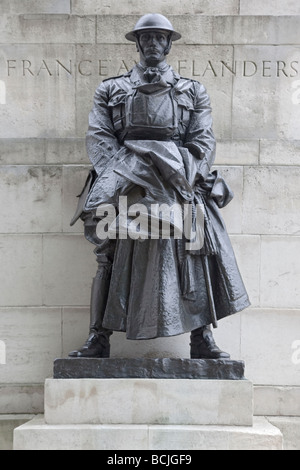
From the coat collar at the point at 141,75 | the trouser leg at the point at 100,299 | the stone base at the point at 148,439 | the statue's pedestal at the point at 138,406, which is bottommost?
the stone base at the point at 148,439

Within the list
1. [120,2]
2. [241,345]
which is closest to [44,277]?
[241,345]

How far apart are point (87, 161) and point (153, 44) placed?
5.67 feet

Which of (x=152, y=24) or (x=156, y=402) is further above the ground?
(x=152, y=24)

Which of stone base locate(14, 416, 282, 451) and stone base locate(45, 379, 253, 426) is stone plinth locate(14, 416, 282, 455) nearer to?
stone base locate(14, 416, 282, 451)

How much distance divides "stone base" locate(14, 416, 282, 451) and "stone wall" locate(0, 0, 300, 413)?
1.63m

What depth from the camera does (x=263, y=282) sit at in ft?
32.0

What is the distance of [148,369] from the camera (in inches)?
329

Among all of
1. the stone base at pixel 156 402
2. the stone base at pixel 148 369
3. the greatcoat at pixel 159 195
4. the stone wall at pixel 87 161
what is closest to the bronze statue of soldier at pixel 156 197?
the greatcoat at pixel 159 195

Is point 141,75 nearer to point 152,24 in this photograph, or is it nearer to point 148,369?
point 152,24

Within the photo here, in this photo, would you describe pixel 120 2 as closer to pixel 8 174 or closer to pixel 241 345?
pixel 8 174

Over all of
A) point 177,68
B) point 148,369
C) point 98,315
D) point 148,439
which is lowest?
point 148,439

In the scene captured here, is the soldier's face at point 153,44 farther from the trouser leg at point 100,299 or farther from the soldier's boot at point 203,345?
the soldier's boot at point 203,345

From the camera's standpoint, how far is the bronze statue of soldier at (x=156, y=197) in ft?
27.4

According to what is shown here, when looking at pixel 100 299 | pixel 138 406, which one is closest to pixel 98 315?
pixel 100 299
